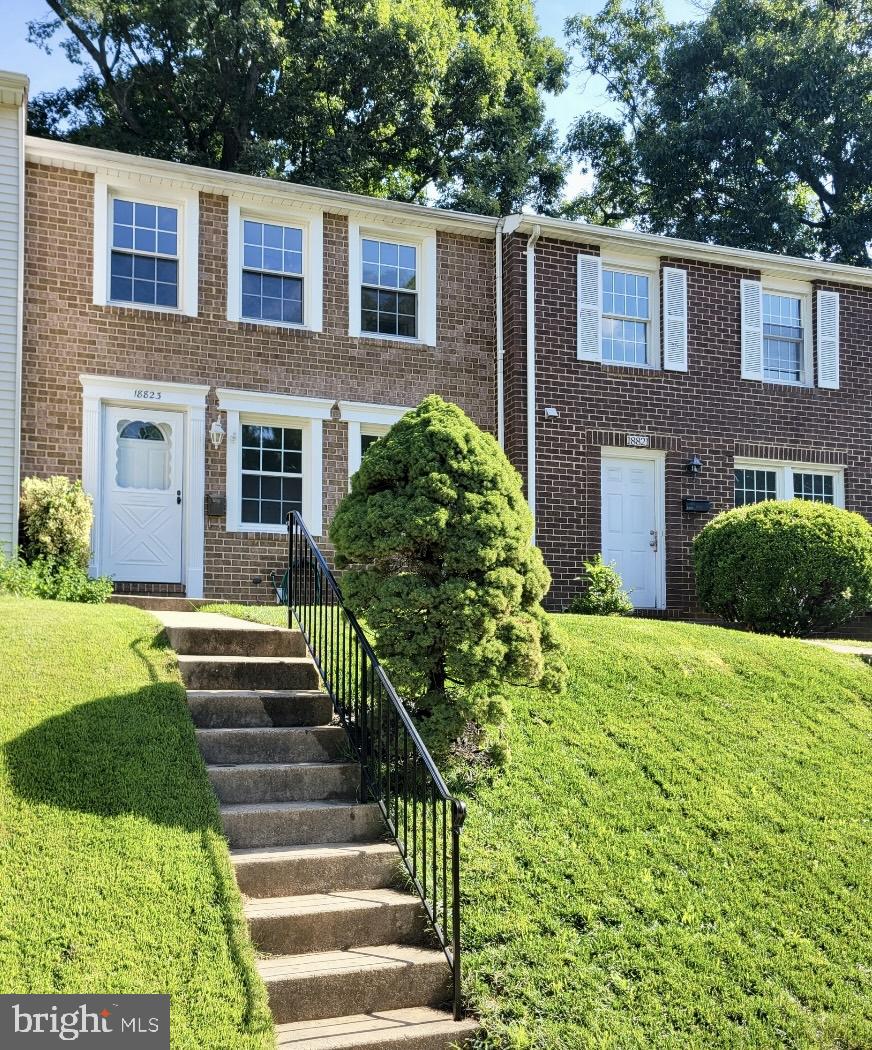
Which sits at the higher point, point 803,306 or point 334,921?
point 803,306

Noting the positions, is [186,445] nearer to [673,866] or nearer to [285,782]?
[285,782]

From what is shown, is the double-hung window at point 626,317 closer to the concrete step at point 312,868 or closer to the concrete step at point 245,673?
the concrete step at point 245,673

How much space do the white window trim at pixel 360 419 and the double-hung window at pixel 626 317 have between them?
3250mm

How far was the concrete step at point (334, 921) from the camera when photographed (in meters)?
4.79

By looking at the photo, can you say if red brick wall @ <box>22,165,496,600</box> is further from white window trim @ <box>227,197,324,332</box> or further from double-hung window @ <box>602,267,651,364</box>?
double-hung window @ <box>602,267,651,364</box>

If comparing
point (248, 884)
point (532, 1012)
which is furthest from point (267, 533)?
point (532, 1012)

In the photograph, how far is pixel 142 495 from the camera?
11844 mm

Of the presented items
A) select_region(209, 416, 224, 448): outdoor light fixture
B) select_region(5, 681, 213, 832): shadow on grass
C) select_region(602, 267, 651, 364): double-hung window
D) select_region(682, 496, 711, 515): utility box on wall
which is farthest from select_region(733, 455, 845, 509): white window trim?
select_region(5, 681, 213, 832): shadow on grass

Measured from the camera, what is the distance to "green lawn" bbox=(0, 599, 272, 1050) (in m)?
4.09

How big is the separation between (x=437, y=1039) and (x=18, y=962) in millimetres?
1760

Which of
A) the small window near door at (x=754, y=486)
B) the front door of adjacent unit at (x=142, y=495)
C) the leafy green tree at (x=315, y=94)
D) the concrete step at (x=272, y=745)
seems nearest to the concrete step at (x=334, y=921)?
the concrete step at (x=272, y=745)

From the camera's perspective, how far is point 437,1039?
446 cm

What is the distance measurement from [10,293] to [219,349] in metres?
2.38

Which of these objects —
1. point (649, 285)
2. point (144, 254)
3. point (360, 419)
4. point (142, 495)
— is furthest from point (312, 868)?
point (649, 285)
